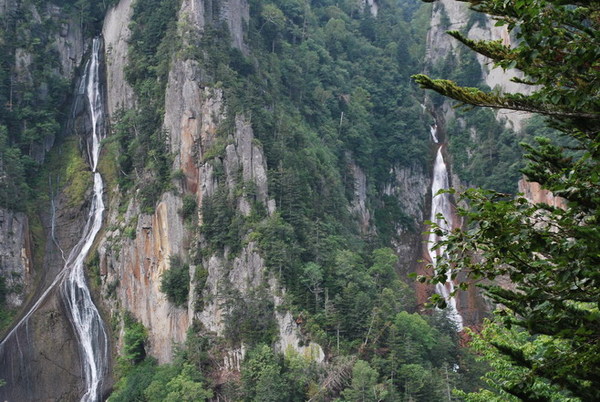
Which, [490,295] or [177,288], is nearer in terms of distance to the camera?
[490,295]

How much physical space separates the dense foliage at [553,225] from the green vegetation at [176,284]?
34.1 metres

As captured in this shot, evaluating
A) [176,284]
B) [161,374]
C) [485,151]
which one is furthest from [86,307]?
[485,151]

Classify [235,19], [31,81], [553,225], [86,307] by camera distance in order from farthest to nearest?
[31,81] < [235,19] < [86,307] < [553,225]

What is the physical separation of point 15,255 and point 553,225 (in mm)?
43305

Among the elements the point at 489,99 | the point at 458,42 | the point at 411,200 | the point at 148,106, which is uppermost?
the point at 458,42

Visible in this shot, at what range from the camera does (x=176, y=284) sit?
39812 mm

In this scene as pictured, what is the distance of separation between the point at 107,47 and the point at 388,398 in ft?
127

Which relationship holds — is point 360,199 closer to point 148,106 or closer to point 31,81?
point 148,106

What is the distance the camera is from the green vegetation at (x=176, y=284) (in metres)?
39.6

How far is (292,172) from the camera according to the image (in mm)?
40906

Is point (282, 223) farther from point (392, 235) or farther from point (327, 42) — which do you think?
point (327, 42)

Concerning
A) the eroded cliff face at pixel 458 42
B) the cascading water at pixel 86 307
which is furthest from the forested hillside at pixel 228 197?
the eroded cliff face at pixel 458 42

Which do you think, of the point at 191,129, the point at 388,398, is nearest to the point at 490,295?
→ the point at 388,398

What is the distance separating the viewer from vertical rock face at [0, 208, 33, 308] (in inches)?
1692
